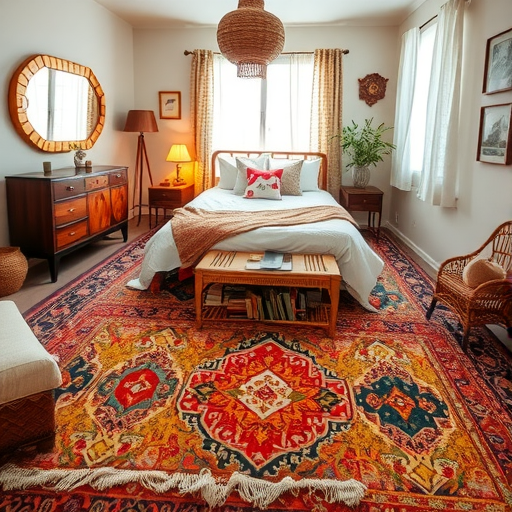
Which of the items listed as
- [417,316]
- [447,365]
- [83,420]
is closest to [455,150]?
[417,316]

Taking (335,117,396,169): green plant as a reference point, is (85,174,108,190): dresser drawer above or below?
below

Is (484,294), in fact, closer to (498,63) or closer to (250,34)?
(498,63)

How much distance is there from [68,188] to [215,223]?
1.44m

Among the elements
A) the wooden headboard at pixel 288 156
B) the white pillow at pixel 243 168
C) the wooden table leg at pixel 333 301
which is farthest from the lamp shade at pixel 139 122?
the wooden table leg at pixel 333 301

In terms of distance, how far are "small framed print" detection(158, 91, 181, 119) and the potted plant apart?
88.1 inches

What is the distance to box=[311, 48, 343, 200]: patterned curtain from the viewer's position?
5699 mm

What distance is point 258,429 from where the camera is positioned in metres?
1.93

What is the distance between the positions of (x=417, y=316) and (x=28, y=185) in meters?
3.21

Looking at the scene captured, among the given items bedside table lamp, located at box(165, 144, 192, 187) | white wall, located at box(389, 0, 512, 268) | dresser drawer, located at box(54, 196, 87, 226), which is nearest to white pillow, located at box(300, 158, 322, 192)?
white wall, located at box(389, 0, 512, 268)

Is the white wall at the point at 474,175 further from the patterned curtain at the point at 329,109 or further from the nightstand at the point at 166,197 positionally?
the nightstand at the point at 166,197

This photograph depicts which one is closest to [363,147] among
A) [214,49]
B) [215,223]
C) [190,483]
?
[214,49]

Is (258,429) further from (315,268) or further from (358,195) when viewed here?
(358,195)

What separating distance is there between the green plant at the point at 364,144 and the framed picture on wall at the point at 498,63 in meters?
2.22

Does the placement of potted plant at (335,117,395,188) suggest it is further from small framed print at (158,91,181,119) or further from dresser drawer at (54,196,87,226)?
dresser drawer at (54,196,87,226)
